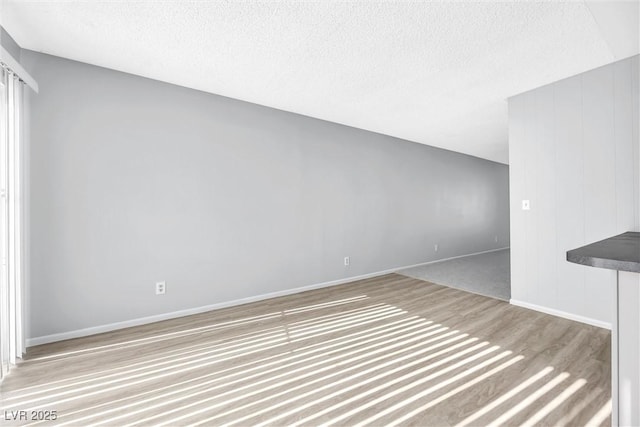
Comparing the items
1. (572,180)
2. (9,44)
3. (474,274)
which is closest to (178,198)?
(9,44)

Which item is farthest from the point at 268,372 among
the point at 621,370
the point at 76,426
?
the point at 621,370

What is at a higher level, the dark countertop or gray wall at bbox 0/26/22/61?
gray wall at bbox 0/26/22/61

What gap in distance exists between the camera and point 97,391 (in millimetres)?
1765

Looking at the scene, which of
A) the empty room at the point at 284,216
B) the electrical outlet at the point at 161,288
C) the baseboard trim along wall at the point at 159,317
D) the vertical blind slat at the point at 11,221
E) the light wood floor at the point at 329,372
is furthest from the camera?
the electrical outlet at the point at 161,288

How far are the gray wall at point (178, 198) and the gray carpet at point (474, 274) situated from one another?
795 mm

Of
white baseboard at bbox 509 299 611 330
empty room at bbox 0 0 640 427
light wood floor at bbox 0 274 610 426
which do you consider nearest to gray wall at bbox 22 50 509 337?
empty room at bbox 0 0 640 427

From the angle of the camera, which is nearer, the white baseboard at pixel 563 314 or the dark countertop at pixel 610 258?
the dark countertop at pixel 610 258

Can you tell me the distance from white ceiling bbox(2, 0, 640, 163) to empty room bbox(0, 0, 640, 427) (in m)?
0.02

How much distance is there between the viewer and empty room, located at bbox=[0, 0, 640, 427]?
1689 millimetres

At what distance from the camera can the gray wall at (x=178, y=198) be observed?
2.41m

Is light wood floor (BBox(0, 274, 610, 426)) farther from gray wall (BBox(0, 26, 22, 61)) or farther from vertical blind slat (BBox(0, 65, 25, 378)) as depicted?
gray wall (BBox(0, 26, 22, 61))

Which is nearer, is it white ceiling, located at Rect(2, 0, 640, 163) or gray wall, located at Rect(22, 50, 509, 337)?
white ceiling, located at Rect(2, 0, 640, 163)

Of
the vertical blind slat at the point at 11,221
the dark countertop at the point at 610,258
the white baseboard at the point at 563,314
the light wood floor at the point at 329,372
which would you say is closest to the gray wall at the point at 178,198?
the vertical blind slat at the point at 11,221

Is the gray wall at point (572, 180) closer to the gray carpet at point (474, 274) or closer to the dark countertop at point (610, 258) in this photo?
the gray carpet at point (474, 274)
